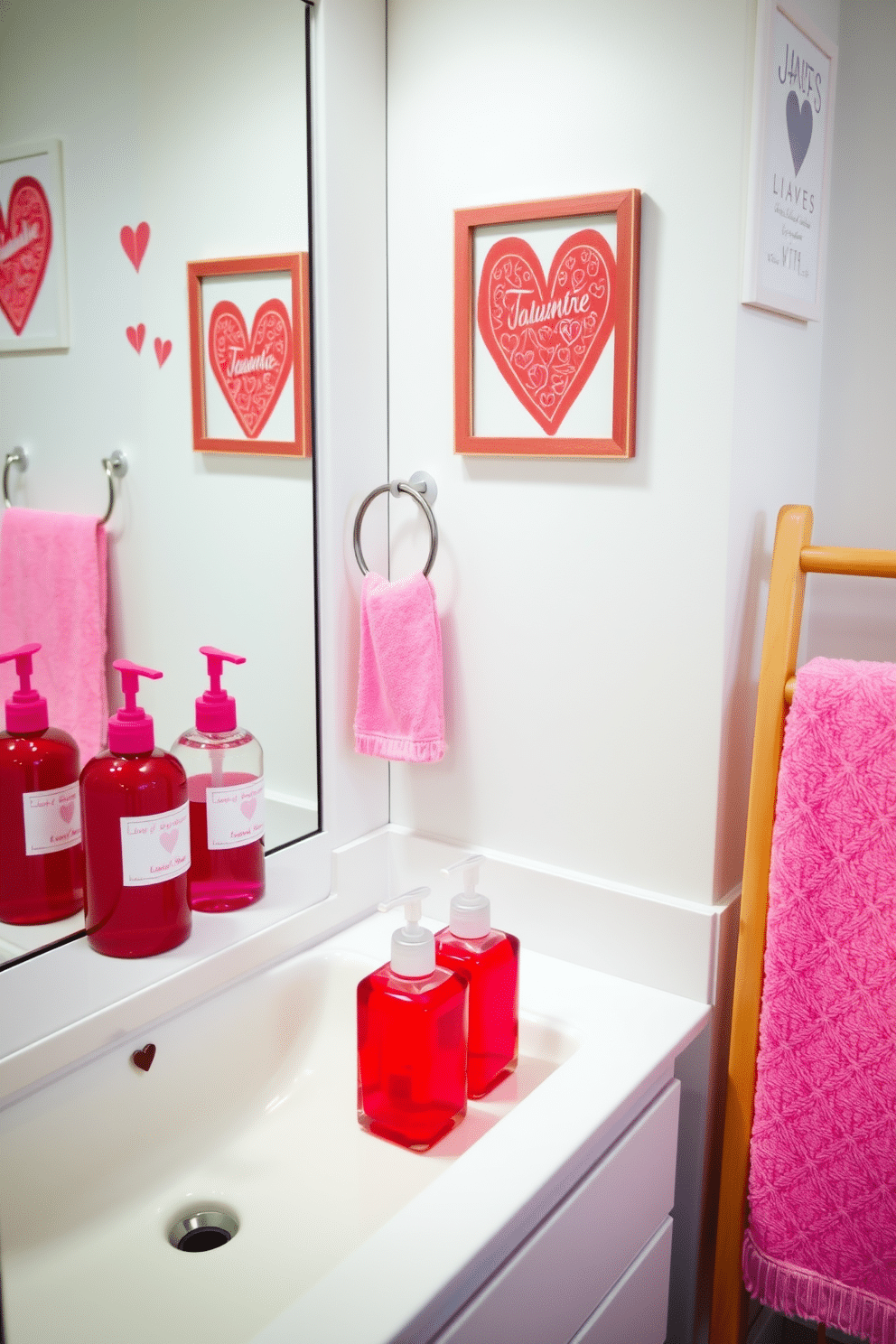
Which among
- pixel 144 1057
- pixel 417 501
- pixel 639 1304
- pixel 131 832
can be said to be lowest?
pixel 639 1304

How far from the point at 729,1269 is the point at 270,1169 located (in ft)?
1.64

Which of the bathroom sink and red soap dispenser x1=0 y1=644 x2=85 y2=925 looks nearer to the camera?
the bathroom sink

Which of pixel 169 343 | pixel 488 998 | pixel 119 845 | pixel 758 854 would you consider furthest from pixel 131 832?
pixel 758 854

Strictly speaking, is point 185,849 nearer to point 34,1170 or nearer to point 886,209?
point 34,1170

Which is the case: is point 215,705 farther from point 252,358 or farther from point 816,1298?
point 816,1298

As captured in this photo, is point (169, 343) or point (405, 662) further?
point (405, 662)

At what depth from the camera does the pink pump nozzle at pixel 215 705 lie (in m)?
1.12

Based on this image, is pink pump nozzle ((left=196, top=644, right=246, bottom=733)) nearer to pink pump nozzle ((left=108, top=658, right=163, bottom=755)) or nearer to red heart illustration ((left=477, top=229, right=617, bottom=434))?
pink pump nozzle ((left=108, top=658, right=163, bottom=755))

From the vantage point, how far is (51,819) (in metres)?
0.99

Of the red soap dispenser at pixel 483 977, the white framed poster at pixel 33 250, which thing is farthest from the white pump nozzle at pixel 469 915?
the white framed poster at pixel 33 250

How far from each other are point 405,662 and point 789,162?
0.64 meters

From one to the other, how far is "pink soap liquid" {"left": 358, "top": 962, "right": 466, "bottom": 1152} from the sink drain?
0.15 metres

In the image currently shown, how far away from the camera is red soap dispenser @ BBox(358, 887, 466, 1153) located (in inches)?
38.4

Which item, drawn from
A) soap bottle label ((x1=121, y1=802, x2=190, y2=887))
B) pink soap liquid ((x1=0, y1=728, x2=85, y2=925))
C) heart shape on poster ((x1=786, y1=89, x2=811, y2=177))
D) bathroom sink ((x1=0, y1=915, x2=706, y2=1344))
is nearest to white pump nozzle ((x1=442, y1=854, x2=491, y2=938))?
bathroom sink ((x1=0, y1=915, x2=706, y2=1344))
